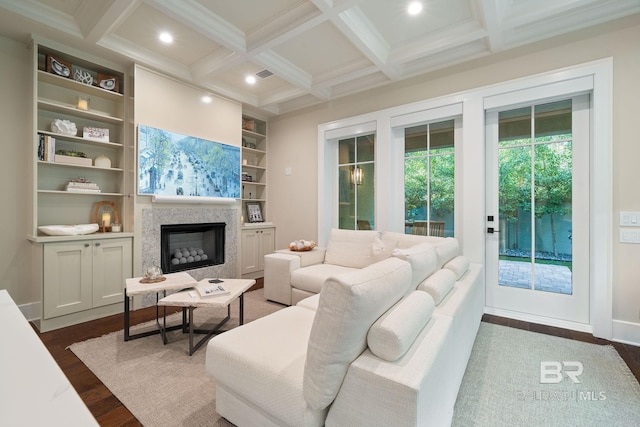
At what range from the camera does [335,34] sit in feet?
9.72

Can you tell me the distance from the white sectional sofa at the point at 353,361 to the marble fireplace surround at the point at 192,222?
1998 mm

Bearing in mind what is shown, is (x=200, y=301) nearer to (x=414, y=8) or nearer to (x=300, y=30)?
(x=300, y=30)

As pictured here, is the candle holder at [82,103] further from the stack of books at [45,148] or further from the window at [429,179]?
the window at [429,179]

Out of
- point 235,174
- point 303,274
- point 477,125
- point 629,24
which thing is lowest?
point 303,274

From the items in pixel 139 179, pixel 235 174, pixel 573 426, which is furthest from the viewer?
pixel 235 174

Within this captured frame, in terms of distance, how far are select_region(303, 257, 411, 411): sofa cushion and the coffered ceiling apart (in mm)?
2389

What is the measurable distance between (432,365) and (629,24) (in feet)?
11.3

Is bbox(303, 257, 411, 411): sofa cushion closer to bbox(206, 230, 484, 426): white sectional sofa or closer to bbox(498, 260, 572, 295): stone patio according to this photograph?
bbox(206, 230, 484, 426): white sectional sofa

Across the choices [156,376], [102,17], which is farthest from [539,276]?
[102,17]

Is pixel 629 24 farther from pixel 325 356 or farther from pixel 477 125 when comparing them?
pixel 325 356

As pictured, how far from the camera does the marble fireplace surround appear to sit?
11.3 feet

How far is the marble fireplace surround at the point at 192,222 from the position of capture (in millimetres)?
3445

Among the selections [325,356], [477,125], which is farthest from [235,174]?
[325,356]

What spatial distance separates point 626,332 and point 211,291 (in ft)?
11.7
